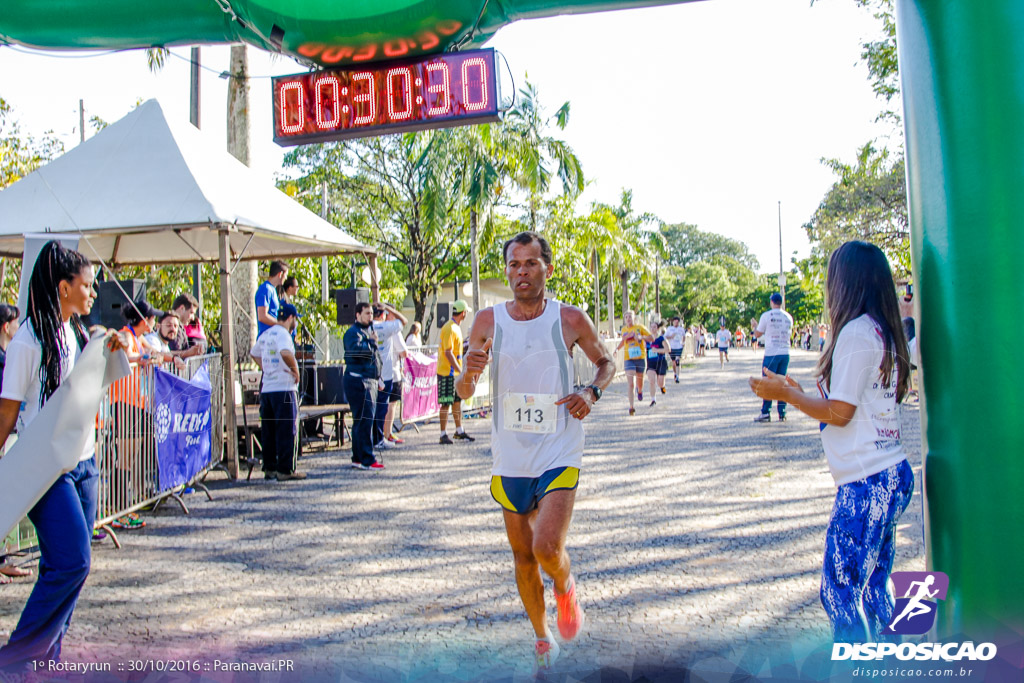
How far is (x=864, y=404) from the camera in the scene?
2.63 metres

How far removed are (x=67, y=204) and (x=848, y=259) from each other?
8294 millimetres

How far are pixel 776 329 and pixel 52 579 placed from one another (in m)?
9.38

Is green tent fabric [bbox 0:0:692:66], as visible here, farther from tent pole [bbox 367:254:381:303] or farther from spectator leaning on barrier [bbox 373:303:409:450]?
tent pole [bbox 367:254:381:303]

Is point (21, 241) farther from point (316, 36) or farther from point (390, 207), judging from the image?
point (390, 207)

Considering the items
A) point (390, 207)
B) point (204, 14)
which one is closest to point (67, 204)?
point (204, 14)

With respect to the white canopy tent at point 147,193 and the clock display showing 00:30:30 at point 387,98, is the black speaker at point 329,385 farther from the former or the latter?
the clock display showing 00:30:30 at point 387,98

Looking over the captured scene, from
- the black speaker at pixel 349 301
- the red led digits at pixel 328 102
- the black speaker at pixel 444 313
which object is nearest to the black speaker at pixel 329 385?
the black speaker at pixel 444 313

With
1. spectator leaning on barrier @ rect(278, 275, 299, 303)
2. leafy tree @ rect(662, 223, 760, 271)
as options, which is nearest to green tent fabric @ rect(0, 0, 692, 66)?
spectator leaning on barrier @ rect(278, 275, 299, 303)

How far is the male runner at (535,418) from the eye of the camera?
3.35 meters

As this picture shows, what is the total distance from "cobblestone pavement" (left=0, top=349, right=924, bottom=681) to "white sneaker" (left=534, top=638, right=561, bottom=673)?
0.06 m

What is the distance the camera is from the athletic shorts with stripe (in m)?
3.36

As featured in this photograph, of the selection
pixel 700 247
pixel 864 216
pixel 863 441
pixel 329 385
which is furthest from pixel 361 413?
pixel 700 247

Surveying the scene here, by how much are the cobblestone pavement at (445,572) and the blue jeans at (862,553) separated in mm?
514

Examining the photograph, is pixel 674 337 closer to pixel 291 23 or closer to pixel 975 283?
pixel 291 23
